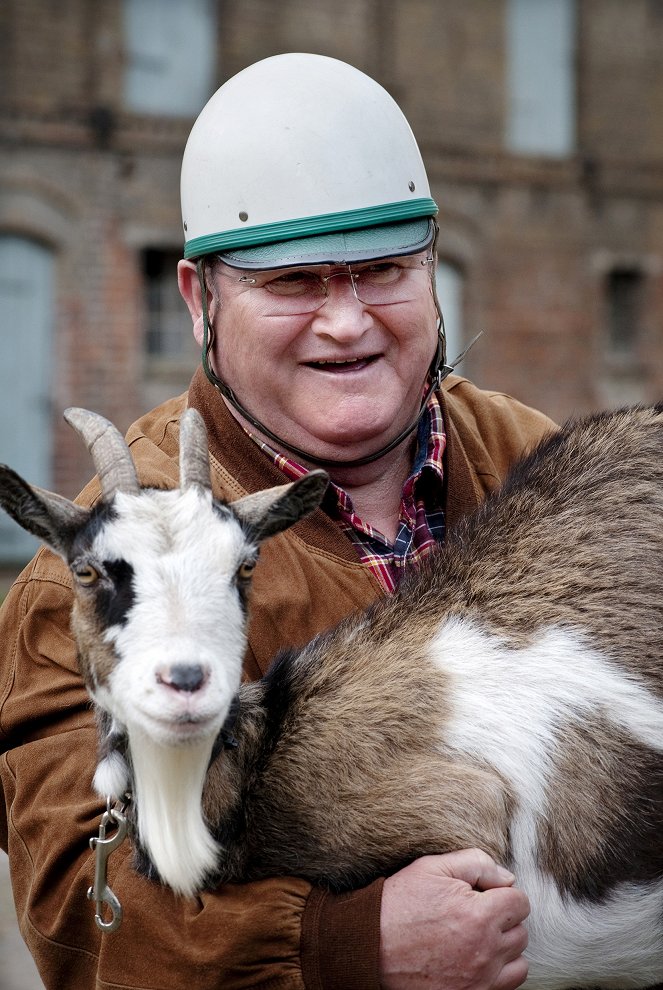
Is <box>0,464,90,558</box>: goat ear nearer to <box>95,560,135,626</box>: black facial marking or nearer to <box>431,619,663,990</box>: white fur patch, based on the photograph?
<box>95,560,135,626</box>: black facial marking

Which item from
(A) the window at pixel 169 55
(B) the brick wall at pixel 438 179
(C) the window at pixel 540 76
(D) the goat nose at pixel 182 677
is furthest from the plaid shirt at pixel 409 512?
(C) the window at pixel 540 76

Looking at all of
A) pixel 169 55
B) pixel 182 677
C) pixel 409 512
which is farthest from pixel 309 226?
pixel 169 55

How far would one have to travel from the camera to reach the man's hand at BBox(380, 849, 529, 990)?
8.95ft

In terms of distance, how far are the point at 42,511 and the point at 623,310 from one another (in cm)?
1636

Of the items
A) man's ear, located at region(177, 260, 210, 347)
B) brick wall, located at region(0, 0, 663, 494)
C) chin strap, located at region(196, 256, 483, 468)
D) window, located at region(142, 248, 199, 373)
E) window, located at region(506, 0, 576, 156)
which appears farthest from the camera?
window, located at region(506, 0, 576, 156)

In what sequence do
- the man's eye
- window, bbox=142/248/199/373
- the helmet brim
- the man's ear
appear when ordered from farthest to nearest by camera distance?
window, bbox=142/248/199/373
the man's ear
the man's eye
the helmet brim

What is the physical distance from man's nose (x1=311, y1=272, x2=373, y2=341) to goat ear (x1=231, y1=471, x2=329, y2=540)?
56cm

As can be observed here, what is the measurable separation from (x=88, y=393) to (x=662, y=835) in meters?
12.4

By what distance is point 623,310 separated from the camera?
18.3 meters

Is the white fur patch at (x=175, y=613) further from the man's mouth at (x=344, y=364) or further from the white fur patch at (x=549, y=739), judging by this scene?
the man's mouth at (x=344, y=364)

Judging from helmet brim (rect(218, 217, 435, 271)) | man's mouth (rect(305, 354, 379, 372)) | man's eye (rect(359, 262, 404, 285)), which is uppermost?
helmet brim (rect(218, 217, 435, 271))

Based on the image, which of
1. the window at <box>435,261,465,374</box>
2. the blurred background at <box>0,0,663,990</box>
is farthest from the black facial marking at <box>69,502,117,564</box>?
the window at <box>435,261,465,374</box>

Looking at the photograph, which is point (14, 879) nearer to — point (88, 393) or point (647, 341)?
point (88, 393)

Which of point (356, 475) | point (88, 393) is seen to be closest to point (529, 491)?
point (356, 475)
